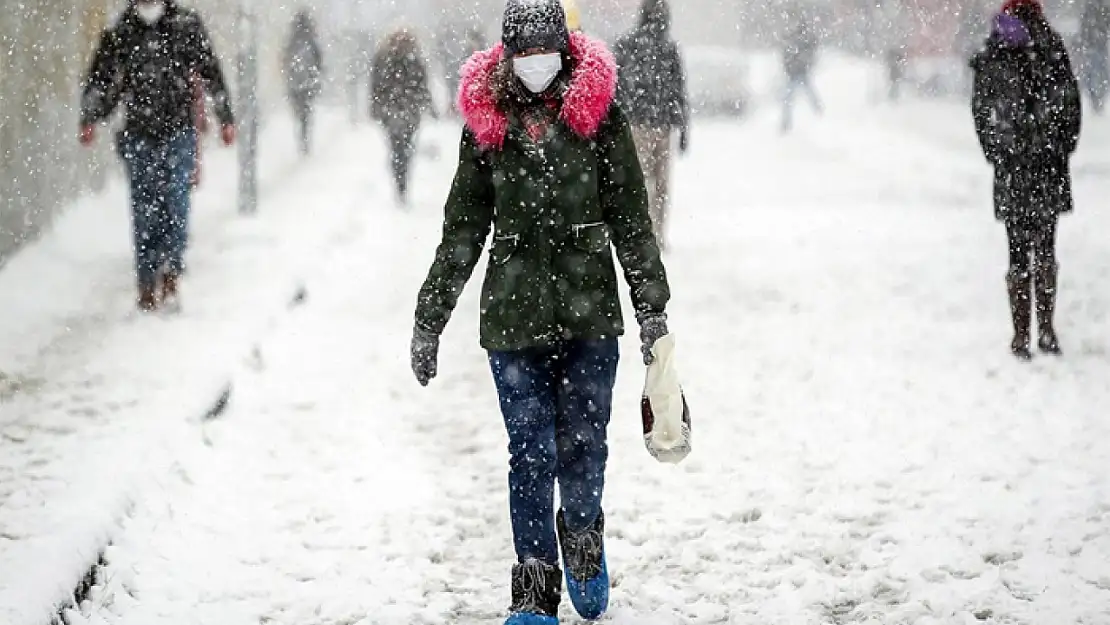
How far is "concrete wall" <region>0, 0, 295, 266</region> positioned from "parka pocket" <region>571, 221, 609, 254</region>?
8.09m

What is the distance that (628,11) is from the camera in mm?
38469

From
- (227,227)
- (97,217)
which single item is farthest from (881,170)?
→ (97,217)

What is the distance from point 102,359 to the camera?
816cm

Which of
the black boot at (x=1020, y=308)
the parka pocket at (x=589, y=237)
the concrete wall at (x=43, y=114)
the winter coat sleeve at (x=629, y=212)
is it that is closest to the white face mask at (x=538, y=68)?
the winter coat sleeve at (x=629, y=212)

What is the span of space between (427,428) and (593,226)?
10.1 ft

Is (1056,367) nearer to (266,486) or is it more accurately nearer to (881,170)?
(266,486)

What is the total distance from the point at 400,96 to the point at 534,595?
452 inches

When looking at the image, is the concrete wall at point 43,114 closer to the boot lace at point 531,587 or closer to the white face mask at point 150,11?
the white face mask at point 150,11


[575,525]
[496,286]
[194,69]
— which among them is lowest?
[575,525]

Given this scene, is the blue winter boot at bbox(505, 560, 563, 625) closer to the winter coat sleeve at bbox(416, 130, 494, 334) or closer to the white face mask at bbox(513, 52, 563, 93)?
the winter coat sleeve at bbox(416, 130, 494, 334)

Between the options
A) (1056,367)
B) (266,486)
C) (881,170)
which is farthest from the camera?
(881,170)

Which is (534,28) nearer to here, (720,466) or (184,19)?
(720,466)

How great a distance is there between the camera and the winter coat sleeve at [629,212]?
4.29 m

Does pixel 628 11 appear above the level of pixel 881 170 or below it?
above
